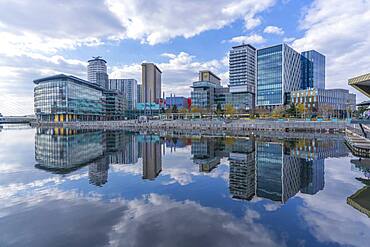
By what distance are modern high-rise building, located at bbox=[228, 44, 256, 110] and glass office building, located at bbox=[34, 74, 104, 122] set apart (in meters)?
93.3

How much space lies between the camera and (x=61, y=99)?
12006 cm

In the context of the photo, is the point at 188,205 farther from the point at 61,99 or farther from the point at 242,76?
the point at 242,76

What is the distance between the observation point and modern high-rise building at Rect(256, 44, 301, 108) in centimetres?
12488

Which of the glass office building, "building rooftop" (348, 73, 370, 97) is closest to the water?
"building rooftop" (348, 73, 370, 97)

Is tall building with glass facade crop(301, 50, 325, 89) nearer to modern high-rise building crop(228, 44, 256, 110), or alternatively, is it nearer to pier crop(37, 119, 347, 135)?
modern high-rise building crop(228, 44, 256, 110)

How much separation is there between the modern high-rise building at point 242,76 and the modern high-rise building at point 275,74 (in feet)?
54.8

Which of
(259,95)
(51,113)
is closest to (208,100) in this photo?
(259,95)

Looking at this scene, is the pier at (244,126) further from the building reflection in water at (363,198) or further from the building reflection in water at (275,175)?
the building reflection in water at (363,198)

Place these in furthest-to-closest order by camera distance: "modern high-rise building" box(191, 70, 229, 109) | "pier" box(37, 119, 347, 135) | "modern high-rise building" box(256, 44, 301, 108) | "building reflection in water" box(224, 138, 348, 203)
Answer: "modern high-rise building" box(191, 70, 229, 109) < "modern high-rise building" box(256, 44, 301, 108) < "pier" box(37, 119, 347, 135) < "building reflection in water" box(224, 138, 348, 203)

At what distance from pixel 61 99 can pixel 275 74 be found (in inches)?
4565

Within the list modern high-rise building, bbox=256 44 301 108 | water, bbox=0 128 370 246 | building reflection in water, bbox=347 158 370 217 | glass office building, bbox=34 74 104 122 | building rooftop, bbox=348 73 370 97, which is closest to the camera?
water, bbox=0 128 370 246

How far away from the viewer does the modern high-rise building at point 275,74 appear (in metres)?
125

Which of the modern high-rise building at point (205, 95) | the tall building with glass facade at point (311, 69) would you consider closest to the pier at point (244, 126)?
the modern high-rise building at point (205, 95)

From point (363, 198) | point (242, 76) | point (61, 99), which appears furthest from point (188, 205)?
point (242, 76)
